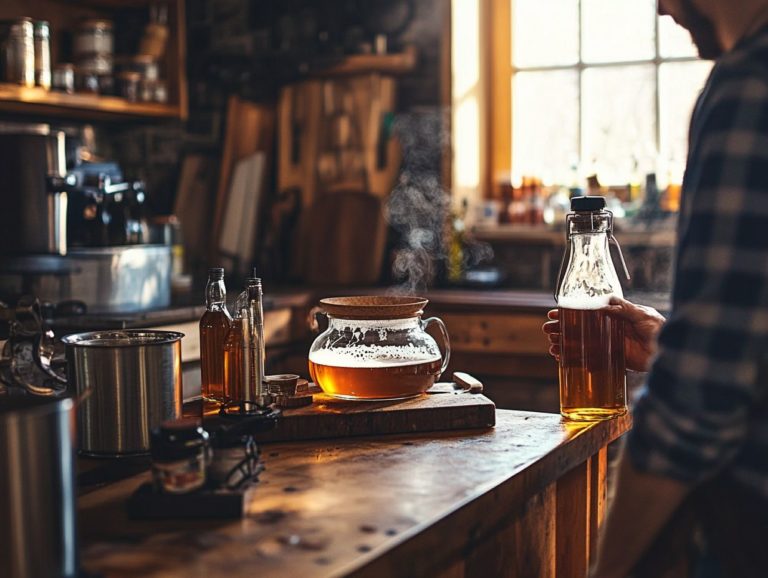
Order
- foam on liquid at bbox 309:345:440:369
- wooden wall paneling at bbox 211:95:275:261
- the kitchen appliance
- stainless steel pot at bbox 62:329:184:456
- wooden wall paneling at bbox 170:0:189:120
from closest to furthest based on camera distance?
stainless steel pot at bbox 62:329:184:456 < foam on liquid at bbox 309:345:440:369 < the kitchen appliance < wooden wall paneling at bbox 170:0:189:120 < wooden wall paneling at bbox 211:95:275:261

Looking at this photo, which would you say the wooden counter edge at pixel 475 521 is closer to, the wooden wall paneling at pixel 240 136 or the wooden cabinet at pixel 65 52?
the wooden cabinet at pixel 65 52

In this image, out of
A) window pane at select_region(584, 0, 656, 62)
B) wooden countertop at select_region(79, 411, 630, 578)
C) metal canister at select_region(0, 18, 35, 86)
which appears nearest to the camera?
wooden countertop at select_region(79, 411, 630, 578)

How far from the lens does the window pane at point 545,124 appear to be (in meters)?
4.23

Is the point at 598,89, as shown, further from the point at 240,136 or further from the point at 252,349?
the point at 252,349

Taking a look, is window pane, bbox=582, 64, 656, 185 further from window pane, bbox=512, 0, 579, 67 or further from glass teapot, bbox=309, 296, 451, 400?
A: glass teapot, bbox=309, 296, 451, 400

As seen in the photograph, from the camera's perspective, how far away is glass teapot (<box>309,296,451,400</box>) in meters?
1.58

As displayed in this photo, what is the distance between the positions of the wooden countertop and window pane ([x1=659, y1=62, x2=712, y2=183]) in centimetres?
273

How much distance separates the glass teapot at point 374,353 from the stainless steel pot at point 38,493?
712 millimetres

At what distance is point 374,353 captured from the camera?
5.26ft

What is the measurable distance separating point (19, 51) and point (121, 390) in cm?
256

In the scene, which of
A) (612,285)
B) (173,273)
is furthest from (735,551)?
(173,273)

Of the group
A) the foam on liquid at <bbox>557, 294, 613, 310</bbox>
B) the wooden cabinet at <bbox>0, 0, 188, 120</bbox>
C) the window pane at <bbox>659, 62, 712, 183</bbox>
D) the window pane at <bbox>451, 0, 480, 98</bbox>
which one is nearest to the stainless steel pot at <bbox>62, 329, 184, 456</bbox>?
the foam on liquid at <bbox>557, 294, 613, 310</bbox>

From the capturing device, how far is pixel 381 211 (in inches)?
163

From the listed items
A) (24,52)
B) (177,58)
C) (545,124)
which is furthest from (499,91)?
(24,52)
